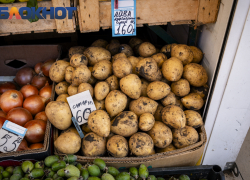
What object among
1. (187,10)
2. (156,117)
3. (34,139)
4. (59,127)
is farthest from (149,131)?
(187,10)

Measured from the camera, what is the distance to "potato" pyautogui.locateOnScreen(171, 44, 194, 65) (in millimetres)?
1966

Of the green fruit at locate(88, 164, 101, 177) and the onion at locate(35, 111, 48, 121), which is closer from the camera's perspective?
the green fruit at locate(88, 164, 101, 177)

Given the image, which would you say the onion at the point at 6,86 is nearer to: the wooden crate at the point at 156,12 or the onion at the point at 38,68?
the onion at the point at 38,68

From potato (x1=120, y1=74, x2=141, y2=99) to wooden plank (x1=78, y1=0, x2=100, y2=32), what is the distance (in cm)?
55

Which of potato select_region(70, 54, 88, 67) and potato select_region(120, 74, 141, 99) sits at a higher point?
potato select_region(70, 54, 88, 67)

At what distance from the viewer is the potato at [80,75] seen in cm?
179

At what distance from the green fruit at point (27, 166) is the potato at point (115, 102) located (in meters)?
0.73

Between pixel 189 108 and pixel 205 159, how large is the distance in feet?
2.65

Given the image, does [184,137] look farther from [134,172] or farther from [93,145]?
[93,145]

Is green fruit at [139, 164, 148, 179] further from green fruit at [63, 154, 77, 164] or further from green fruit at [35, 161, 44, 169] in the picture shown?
green fruit at [35, 161, 44, 169]

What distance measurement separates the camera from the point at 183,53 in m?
1.96

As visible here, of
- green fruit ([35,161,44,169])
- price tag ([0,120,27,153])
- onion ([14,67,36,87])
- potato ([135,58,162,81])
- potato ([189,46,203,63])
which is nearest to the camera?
green fruit ([35,161,44,169])

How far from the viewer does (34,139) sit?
1734 millimetres

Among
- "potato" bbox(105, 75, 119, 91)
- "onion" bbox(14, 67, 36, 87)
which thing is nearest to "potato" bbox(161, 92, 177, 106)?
"potato" bbox(105, 75, 119, 91)
